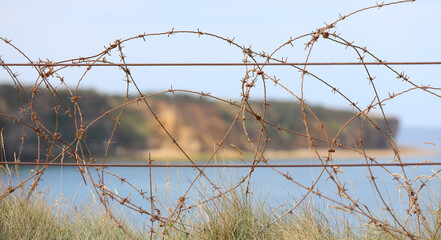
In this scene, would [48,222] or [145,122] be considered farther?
[145,122]

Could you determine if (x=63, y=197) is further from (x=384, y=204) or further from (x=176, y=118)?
(x=176, y=118)

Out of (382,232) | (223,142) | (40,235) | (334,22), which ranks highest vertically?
(334,22)

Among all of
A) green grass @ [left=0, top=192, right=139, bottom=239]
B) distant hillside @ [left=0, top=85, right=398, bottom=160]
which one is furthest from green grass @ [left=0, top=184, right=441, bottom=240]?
distant hillside @ [left=0, top=85, right=398, bottom=160]

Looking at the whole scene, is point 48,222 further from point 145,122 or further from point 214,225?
point 145,122

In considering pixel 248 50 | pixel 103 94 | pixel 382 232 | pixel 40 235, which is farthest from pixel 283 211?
pixel 103 94

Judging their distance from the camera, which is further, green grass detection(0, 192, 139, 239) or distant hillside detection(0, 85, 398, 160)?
distant hillside detection(0, 85, 398, 160)

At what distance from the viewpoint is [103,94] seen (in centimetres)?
809

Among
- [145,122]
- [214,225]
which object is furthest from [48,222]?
[145,122]

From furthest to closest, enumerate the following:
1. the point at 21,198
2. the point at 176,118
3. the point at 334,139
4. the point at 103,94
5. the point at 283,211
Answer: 1. the point at 176,118
2. the point at 103,94
3. the point at 21,198
4. the point at 283,211
5. the point at 334,139

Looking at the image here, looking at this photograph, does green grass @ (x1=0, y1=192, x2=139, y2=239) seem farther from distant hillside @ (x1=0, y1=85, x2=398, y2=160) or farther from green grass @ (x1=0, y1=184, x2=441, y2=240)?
distant hillside @ (x1=0, y1=85, x2=398, y2=160)

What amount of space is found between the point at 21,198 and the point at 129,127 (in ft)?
19.2

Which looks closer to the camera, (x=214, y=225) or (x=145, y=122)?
(x=214, y=225)

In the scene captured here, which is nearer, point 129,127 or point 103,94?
point 103,94

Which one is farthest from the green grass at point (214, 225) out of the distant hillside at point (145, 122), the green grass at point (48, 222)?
the distant hillside at point (145, 122)
